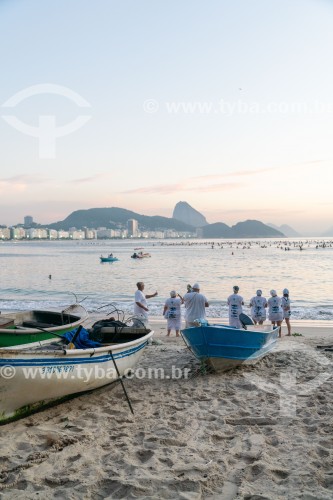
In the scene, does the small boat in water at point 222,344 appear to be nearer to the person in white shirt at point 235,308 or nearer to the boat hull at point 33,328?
the boat hull at point 33,328

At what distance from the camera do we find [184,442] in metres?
6.30

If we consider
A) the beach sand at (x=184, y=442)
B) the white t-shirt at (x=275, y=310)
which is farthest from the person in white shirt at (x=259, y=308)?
the beach sand at (x=184, y=442)

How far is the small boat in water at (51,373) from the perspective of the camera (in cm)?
684

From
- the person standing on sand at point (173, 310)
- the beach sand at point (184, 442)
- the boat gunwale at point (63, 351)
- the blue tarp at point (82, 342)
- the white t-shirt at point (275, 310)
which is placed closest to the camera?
the beach sand at point (184, 442)

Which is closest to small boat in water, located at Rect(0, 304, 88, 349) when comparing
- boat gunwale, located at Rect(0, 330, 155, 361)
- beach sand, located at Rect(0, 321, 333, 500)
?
boat gunwale, located at Rect(0, 330, 155, 361)

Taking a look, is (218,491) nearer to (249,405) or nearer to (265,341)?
(249,405)

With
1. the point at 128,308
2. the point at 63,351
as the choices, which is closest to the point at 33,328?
the point at 63,351

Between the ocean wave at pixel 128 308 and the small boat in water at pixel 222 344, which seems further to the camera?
the ocean wave at pixel 128 308

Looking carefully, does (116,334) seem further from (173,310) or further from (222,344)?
(173,310)

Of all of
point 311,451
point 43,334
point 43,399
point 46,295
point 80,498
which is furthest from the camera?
point 46,295

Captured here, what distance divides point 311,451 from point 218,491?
5.13 ft

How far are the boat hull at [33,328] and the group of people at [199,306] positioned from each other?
5.88 ft

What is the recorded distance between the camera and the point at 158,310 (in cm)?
2344

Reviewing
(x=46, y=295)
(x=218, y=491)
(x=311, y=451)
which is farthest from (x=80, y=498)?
(x=46, y=295)
